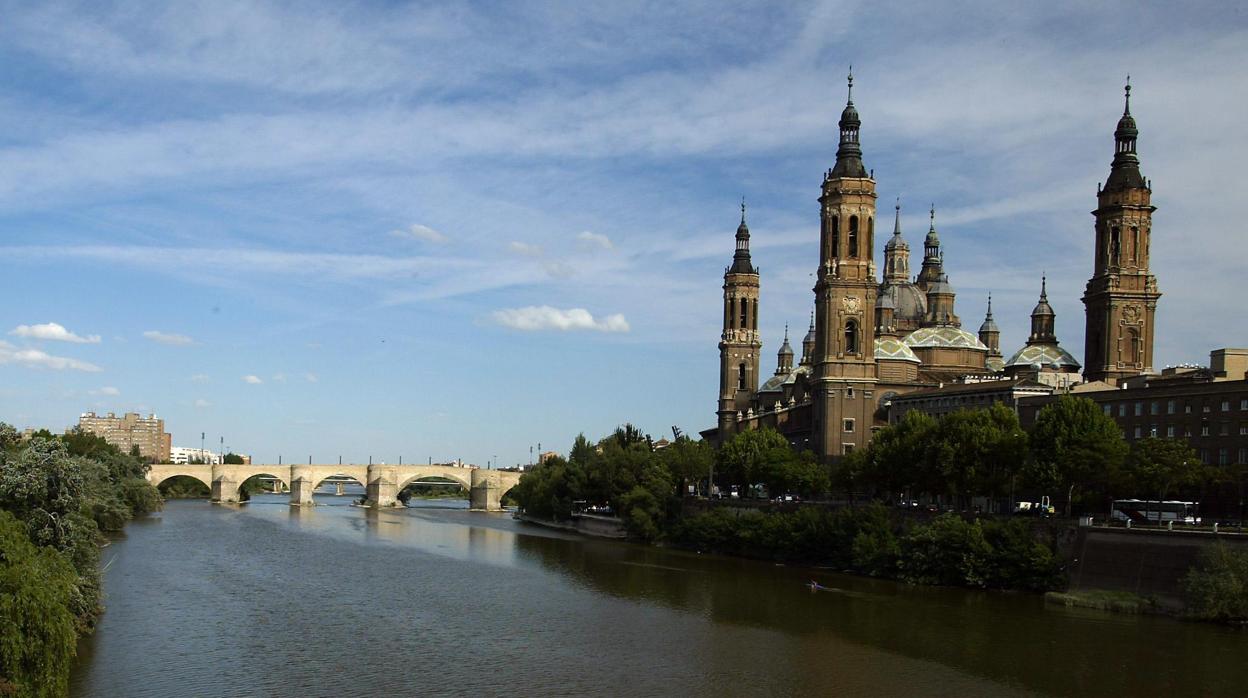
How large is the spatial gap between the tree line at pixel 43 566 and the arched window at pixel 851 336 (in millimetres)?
61060

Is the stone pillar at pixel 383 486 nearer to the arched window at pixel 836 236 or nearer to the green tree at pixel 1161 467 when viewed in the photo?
the arched window at pixel 836 236

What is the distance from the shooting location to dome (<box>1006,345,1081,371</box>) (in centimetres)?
11256

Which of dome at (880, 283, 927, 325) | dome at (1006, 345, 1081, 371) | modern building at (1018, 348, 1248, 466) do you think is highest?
dome at (880, 283, 927, 325)

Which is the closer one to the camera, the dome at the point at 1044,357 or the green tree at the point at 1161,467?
the green tree at the point at 1161,467

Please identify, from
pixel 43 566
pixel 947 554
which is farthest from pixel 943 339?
pixel 43 566

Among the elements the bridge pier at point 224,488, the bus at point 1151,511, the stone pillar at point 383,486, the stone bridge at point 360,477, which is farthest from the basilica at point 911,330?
the bridge pier at point 224,488

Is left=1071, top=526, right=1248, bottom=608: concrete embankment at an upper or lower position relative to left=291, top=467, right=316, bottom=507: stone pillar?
upper

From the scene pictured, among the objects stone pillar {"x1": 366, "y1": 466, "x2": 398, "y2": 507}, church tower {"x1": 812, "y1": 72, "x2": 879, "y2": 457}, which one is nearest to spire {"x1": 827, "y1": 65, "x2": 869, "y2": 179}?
church tower {"x1": 812, "y1": 72, "x2": 879, "y2": 457}

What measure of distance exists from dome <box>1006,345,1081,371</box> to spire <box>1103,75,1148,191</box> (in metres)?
20.9

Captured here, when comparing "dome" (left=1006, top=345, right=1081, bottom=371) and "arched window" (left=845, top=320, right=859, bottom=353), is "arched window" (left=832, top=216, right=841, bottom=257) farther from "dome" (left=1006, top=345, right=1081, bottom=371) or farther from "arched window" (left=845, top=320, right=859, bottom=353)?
"dome" (left=1006, top=345, right=1081, bottom=371)

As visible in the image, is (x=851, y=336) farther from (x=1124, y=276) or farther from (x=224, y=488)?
(x=224, y=488)

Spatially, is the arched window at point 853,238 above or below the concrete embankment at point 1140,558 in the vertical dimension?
above

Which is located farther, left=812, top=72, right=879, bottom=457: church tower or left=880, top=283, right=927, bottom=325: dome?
left=880, top=283, right=927, bottom=325: dome

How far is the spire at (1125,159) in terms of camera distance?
95775 millimetres
